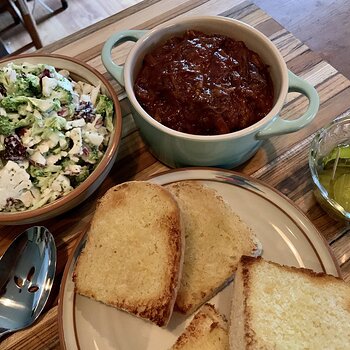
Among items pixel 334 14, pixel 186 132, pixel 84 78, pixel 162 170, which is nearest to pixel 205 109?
pixel 186 132

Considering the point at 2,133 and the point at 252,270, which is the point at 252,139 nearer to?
the point at 252,270

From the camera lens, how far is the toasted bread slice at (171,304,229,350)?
122 centimetres

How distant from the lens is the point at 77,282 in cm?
131

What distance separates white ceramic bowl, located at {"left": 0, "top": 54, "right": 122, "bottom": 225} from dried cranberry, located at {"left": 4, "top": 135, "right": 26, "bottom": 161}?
0.18m

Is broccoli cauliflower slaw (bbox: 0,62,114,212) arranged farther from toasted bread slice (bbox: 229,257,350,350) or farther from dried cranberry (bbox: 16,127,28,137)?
toasted bread slice (bbox: 229,257,350,350)

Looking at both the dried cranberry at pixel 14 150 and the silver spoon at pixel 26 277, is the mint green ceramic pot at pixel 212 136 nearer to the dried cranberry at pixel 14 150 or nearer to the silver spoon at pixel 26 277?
the dried cranberry at pixel 14 150

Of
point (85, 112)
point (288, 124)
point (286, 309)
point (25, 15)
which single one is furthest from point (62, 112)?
point (25, 15)

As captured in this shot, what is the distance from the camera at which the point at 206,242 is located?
4.56 ft

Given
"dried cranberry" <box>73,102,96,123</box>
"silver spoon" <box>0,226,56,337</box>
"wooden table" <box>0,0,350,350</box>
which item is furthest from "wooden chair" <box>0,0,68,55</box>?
"silver spoon" <box>0,226,56,337</box>

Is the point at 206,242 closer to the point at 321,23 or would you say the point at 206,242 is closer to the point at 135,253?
the point at 135,253

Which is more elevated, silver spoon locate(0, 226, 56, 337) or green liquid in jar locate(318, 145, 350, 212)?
silver spoon locate(0, 226, 56, 337)

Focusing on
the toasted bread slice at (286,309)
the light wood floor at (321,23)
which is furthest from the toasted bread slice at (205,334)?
the light wood floor at (321,23)

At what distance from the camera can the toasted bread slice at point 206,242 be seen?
1.31 metres

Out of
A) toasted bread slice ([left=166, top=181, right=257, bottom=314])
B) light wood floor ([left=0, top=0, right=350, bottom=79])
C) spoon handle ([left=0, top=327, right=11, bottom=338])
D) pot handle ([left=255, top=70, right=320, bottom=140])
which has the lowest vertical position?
light wood floor ([left=0, top=0, right=350, bottom=79])
